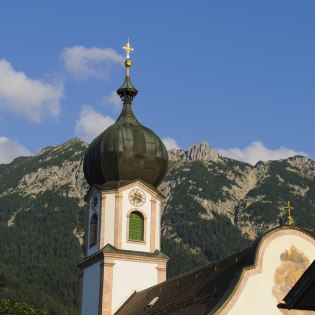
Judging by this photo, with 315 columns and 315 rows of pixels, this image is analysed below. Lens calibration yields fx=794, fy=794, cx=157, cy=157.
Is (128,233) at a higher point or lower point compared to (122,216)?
lower

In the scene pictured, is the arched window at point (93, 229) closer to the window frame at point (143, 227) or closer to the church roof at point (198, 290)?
the window frame at point (143, 227)

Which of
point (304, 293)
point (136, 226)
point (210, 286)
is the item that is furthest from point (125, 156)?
point (304, 293)

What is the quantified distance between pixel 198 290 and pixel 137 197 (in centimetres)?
1115

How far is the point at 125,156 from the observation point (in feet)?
131

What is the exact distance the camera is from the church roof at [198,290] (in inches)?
1062

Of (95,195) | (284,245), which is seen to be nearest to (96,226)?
(95,195)

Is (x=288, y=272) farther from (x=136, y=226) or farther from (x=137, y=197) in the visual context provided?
(x=137, y=197)

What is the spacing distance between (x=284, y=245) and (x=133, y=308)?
10.5 metres

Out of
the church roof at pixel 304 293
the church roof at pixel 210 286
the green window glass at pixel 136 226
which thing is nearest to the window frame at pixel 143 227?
the green window glass at pixel 136 226

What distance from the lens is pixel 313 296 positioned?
13.7 metres

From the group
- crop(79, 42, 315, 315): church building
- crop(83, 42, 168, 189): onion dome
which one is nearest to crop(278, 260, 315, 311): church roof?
crop(79, 42, 315, 315): church building

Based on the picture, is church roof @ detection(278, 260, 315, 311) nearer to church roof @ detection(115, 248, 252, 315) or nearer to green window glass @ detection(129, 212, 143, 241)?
church roof @ detection(115, 248, 252, 315)

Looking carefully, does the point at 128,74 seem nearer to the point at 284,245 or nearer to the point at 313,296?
the point at 284,245

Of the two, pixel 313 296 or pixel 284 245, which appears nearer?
pixel 313 296
